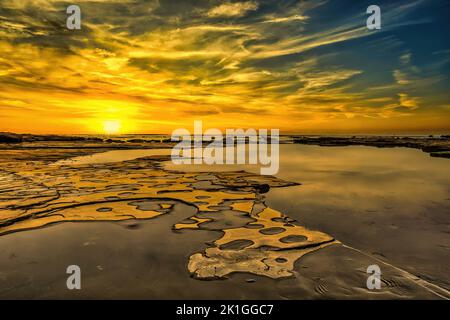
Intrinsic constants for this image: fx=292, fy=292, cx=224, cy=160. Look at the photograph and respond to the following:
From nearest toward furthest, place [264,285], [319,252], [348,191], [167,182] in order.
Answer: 1. [264,285]
2. [319,252]
3. [348,191]
4. [167,182]

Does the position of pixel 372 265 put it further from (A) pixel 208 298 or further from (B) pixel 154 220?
(B) pixel 154 220

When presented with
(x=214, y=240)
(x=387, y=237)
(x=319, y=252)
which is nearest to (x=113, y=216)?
(x=214, y=240)

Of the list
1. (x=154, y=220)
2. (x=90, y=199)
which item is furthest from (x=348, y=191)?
(x=90, y=199)

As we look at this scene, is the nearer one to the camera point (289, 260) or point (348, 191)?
point (289, 260)

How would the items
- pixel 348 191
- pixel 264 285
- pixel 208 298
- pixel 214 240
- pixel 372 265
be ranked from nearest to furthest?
pixel 208 298, pixel 264 285, pixel 372 265, pixel 214 240, pixel 348 191

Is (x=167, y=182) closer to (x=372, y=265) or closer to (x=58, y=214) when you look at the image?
(x=58, y=214)

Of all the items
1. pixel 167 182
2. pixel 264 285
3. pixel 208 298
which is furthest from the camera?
pixel 167 182
